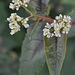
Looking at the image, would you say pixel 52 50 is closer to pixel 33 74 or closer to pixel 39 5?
pixel 33 74

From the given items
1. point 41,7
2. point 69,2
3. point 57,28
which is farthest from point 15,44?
point 57,28

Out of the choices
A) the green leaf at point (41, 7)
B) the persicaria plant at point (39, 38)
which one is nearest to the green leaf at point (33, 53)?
the persicaria plant at point (39, 38)

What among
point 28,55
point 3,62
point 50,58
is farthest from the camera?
point 3,62

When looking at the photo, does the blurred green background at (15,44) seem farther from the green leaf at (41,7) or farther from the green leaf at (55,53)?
the green leaf at (55,53)

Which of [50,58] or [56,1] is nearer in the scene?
[50,58]

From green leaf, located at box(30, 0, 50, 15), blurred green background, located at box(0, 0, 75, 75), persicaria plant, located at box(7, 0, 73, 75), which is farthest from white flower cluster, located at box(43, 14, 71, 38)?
blurred green background, located at box(0, 0, 75, 75)

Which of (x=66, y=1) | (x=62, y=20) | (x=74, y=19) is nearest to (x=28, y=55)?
(x=62, y=20)

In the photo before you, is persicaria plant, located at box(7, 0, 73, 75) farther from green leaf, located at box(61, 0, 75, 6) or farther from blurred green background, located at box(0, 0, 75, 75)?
green leaf, located at box(61, 0, 75, 6)
